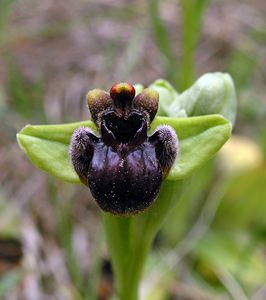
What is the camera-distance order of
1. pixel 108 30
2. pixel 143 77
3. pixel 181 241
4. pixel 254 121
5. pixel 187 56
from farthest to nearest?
1. pixel 108 30
2. pixel 143 77
3. pixel 254 121
4. pixel 181 241
5. pixel 187 56

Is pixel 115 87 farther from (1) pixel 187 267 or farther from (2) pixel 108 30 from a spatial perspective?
(2) pixel 108 30

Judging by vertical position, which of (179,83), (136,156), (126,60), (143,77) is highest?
(136,156)

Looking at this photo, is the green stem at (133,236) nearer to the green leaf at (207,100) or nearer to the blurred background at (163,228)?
the green leaf at (207,100)

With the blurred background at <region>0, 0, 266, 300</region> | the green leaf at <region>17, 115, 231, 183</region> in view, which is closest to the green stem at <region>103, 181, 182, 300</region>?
the green leaf at <region>17, 115, 231, 183</region>

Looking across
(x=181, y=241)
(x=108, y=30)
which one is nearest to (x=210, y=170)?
(x=181, y=241)

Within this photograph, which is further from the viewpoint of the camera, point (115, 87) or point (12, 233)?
point (12, 233)

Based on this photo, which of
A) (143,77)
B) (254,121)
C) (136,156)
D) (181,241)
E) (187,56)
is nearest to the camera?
(136,156)

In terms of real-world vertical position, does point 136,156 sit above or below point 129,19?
above
